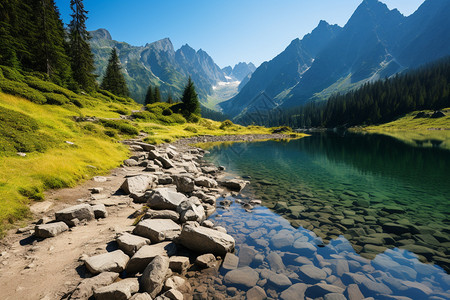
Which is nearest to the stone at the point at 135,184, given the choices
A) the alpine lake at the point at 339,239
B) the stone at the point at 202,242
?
the alpine lake at the point at 339,239

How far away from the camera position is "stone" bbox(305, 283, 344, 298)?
6086 millimetres

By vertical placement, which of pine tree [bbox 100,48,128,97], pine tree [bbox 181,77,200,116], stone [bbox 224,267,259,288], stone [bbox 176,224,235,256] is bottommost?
stone [bbox 224,267,259,288]

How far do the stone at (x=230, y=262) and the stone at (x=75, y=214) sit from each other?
242 inches

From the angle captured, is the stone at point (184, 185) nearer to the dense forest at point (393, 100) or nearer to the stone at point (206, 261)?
the stone at point (206, 261)

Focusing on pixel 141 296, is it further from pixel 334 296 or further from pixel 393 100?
pixel 393 100

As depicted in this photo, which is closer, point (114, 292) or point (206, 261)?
point (114, 292)

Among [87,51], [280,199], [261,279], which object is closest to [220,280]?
[261,279]

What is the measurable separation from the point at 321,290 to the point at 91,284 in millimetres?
6613

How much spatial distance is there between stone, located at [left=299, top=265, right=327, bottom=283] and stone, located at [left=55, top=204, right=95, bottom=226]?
8818 millimetres

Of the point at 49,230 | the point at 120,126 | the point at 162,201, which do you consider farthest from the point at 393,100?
the point at 49,230

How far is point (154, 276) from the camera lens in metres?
5.56

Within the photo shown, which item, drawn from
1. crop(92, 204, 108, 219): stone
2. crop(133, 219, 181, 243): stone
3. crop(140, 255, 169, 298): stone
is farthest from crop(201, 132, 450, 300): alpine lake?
crop(92, 204, 108, 219): stone

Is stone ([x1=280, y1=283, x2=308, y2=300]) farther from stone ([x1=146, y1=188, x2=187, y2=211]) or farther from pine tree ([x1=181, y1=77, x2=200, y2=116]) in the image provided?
pine tree ([x1=181, y1=77, x2=200, y2=116])

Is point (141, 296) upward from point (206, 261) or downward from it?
upward
